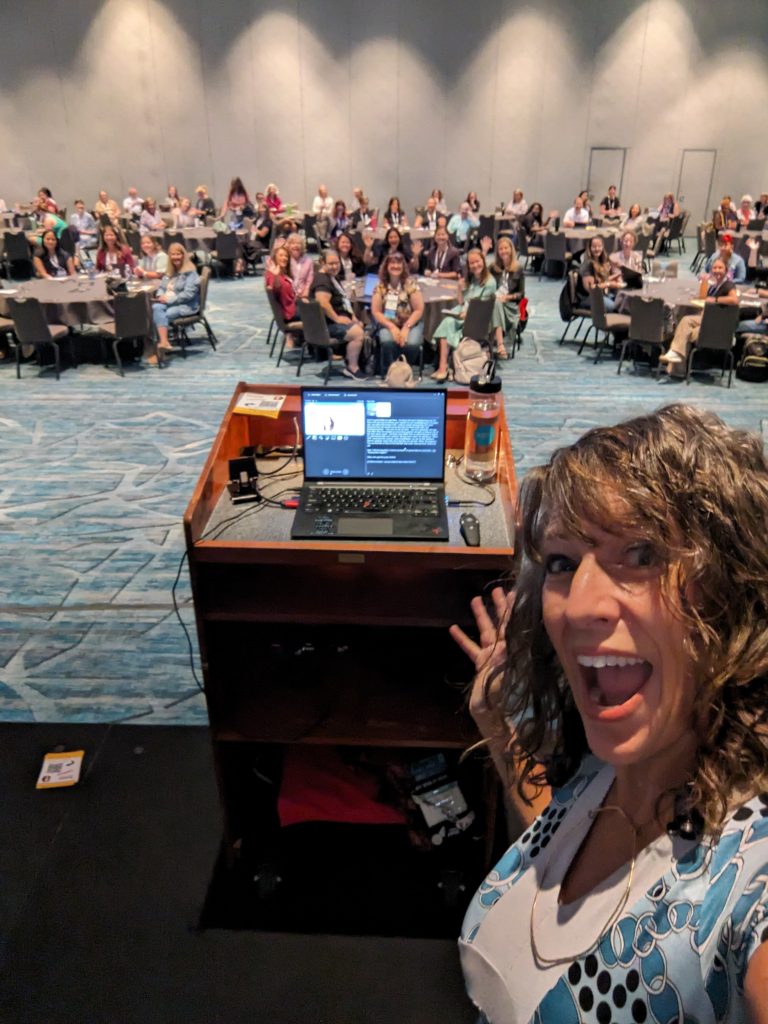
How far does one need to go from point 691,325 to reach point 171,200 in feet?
43.5

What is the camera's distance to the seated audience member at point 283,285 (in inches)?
305

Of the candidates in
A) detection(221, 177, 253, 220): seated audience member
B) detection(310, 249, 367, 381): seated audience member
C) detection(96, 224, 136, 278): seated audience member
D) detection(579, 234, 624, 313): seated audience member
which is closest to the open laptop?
detection(310, 249, 367, 381): seated audience member

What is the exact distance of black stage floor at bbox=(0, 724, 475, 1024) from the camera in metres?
2.12

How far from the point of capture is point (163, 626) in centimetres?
376

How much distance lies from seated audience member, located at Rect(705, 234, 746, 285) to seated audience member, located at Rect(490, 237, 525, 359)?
235 cm

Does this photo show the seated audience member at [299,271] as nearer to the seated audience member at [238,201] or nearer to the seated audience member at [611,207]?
the seated audience member at [238,201]

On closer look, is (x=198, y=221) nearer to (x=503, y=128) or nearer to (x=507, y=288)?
(x=503, y=128)

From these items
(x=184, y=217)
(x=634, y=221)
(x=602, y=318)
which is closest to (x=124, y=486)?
(x=602, y=318)

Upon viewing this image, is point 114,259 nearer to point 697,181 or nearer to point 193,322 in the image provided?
point 193,322

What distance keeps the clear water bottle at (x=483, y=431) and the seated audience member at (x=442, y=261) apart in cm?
741

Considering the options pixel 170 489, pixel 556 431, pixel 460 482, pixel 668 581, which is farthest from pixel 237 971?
pixel 556 431

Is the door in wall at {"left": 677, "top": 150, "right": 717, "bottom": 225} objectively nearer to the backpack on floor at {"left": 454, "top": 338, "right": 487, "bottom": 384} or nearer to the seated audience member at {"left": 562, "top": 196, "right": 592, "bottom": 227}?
the seated audience member at {"left": 562, "top": 196, "right": 592, "bottom": 227}

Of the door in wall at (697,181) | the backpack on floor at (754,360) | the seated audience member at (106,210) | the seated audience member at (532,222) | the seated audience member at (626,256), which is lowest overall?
the backpack on floor at (754,360)

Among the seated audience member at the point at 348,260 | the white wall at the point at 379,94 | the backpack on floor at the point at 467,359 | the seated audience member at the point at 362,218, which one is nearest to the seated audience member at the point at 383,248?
the seated audience member at the point at 348,260
